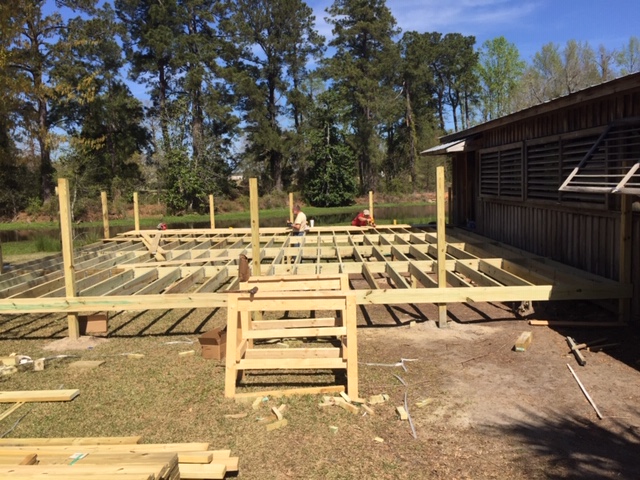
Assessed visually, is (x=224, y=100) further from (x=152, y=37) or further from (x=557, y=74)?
(x=557, y=74)

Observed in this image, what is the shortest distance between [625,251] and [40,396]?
6998 mm

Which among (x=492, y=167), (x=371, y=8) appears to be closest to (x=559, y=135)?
(x=492, y=167)

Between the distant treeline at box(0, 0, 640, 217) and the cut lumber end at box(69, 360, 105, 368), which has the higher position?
the distant treeline at box(0, 0, 640, 217)

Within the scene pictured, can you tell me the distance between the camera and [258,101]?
3659 cm

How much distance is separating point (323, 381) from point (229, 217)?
25.8 m

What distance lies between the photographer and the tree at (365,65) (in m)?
39.5

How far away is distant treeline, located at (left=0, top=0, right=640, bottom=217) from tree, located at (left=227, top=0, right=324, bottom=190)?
0.30 ft

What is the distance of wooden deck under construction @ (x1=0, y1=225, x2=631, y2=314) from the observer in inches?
275

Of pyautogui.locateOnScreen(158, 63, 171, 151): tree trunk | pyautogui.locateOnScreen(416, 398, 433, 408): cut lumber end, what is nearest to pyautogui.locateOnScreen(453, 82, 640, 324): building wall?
pyautogui.locateOnScreen(416, 398, 433, 408): cut lumber end

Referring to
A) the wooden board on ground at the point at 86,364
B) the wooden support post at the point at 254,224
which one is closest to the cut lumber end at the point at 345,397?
the wooden support post at the point at 254,224

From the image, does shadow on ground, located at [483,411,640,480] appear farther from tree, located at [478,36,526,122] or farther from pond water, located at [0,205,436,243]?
tree, located at [478,36,526,122]

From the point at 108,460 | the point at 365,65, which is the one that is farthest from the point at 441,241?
the point at 365,65

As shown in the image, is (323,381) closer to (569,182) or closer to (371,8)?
(569,182)

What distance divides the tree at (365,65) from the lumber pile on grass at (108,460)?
123 ft
